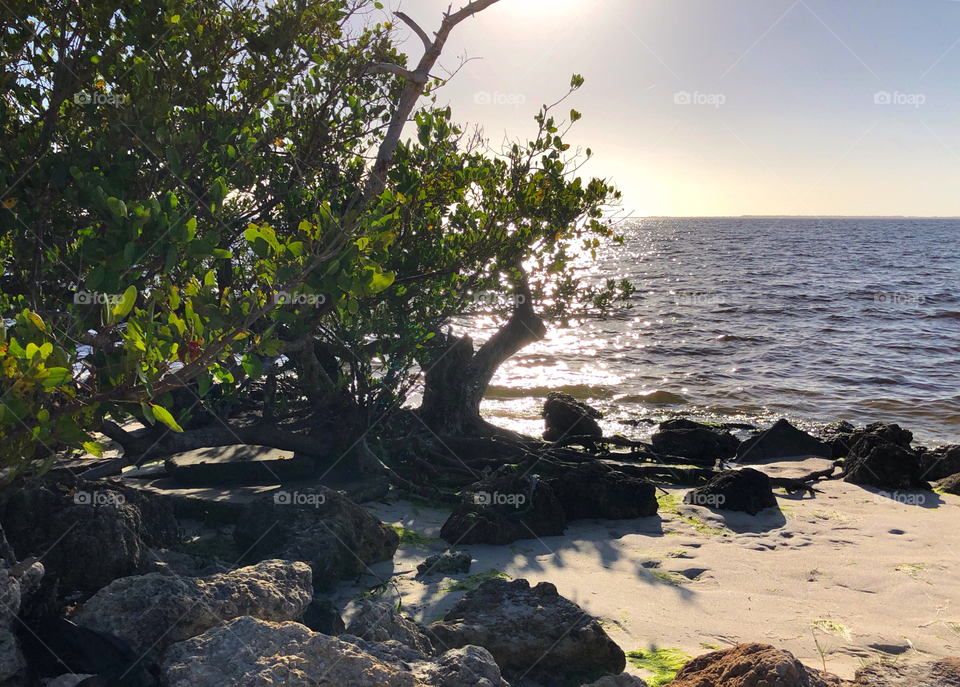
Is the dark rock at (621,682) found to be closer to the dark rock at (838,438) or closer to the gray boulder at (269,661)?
the gray boulder at (269,661)

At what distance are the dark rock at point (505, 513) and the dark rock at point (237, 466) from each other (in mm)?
1998

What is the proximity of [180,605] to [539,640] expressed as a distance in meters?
2.03

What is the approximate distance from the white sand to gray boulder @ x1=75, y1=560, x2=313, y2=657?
1443 millimetres

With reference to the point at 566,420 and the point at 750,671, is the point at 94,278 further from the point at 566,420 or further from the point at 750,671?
the point at 566,420

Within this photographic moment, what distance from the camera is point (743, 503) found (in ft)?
26.0

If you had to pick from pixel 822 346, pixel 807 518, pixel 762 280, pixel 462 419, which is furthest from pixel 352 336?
pixel 762 280

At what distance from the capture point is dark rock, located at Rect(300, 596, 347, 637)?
3.73 metres

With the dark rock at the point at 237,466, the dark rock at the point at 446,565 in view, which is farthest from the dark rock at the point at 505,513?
the dark rock at the point at 237,466

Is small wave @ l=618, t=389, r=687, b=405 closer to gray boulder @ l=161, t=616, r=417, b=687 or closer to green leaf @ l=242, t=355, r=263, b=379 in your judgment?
gray boulder @ l=161, t=616, r=417, b=687

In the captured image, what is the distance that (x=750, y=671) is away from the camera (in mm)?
3283

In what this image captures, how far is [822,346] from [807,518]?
18051 mm

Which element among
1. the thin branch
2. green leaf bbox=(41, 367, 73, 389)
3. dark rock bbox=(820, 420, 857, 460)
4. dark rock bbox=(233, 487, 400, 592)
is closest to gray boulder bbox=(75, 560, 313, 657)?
dark rock bbox=(233, 487, 400, 592)

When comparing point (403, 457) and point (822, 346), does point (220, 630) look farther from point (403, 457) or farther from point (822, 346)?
point (822, 346)

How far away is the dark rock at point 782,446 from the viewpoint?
457 inches
